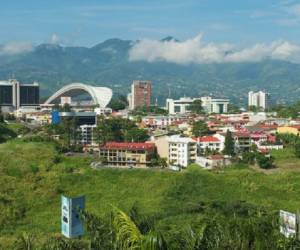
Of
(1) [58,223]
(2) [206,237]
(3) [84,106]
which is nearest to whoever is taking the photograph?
(2) [206,237]

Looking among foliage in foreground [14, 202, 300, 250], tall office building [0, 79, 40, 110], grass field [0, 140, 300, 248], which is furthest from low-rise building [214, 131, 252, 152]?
tall office building [0, 79, 40, 110]

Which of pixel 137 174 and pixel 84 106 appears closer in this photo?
pixel 137 174

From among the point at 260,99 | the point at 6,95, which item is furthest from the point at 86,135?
the point at 260,99

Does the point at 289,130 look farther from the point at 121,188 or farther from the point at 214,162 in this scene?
the point at 121,188

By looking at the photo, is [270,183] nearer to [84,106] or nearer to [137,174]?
[137,174]

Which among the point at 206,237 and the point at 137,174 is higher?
the point at 206,237

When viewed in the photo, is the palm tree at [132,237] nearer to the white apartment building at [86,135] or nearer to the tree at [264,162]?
the tree at [264,162]

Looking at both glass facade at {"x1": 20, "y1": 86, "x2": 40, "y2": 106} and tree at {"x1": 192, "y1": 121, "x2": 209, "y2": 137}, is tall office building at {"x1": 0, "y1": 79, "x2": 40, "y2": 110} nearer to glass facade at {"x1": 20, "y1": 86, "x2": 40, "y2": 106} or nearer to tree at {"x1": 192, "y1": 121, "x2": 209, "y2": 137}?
glass facade at {"x1": 20, "y1": 86, "x2": 40, "y2": 106}

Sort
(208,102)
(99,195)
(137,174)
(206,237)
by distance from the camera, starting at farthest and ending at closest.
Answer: (208,102), (137,174), (99,195), (206,237)

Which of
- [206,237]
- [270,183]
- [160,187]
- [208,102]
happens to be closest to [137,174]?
[160,187]
